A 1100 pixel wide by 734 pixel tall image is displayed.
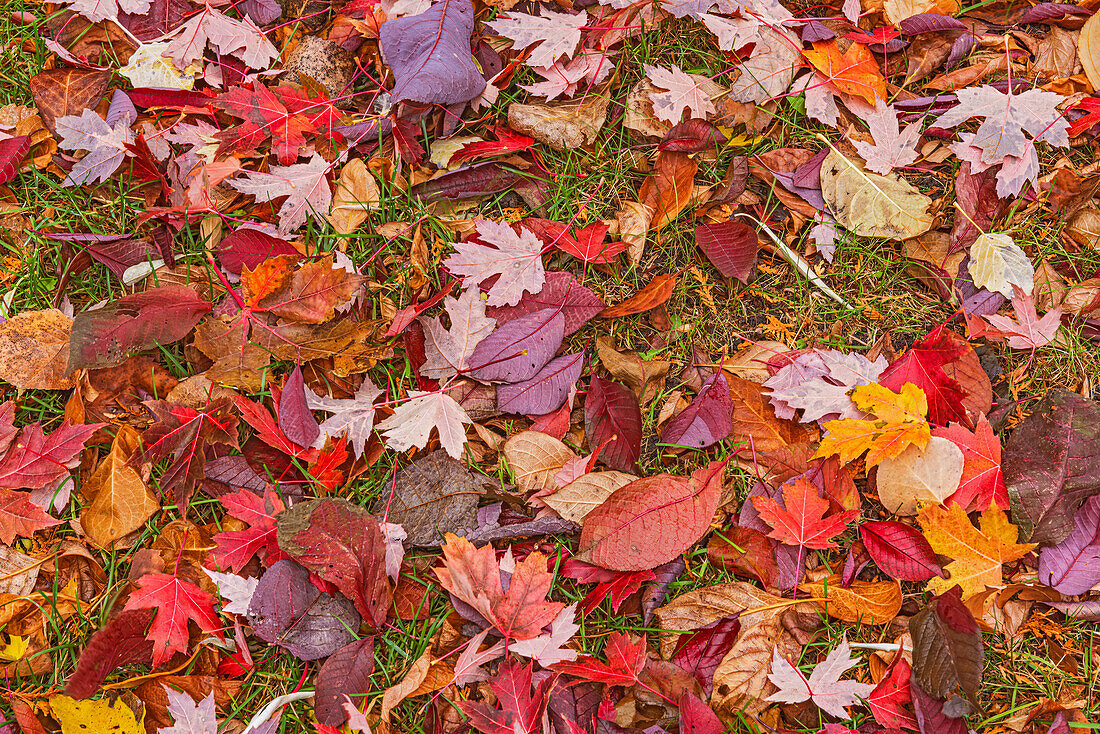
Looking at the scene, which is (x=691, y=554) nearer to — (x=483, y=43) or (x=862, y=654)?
(x=862, y=654)

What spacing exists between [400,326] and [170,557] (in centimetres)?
96

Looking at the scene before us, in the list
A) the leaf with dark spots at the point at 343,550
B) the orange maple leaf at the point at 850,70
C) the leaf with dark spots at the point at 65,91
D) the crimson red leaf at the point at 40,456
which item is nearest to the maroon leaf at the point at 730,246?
the orange maple leaf at the point at 850,70

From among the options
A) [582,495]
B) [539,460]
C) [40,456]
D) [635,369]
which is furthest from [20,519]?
[635,369]

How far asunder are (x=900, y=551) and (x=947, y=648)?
0.27 metres

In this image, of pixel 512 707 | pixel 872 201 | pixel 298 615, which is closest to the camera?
pixel 512 707

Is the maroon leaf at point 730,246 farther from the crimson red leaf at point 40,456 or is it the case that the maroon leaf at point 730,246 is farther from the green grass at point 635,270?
the crimson red leaf at point 40,456

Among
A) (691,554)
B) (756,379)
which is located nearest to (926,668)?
(691,554)

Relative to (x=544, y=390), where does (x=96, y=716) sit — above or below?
below

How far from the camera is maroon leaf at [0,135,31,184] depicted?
→ 2.09 metres

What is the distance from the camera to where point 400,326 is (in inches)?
78.2

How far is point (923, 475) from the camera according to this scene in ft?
6.15

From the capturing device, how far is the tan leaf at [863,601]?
186 cm

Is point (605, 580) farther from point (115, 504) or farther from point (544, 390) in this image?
point (115, 504)

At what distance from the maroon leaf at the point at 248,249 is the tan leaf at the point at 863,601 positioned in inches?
75.0
